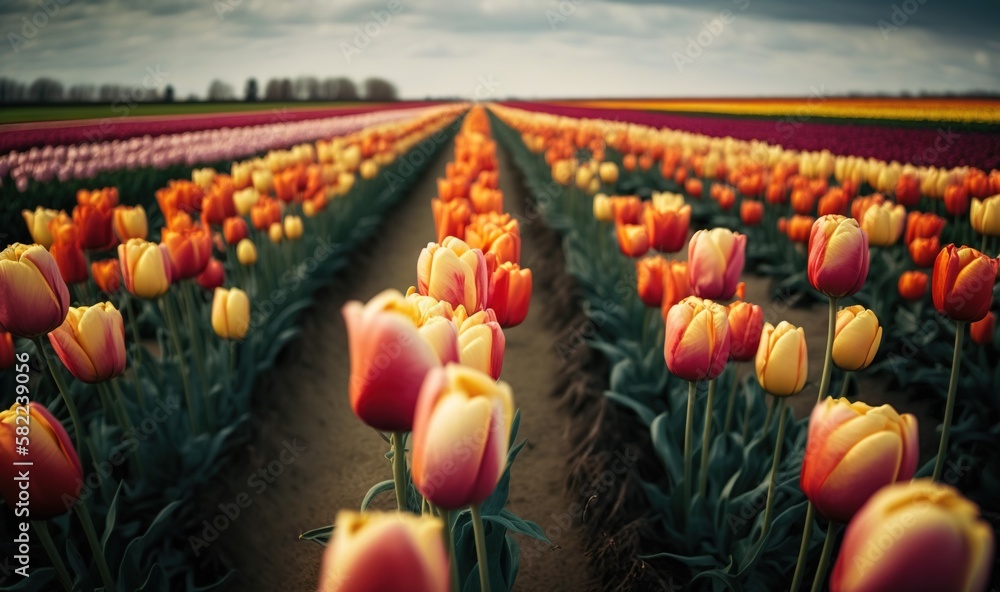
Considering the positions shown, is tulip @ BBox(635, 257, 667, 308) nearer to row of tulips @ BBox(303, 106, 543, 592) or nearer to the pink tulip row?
row of tulips @ BBox(303, 106, 543, 592)

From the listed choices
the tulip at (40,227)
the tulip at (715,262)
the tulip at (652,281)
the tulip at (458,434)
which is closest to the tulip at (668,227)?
the tulip at (652,281)

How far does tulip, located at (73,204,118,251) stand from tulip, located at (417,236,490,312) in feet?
7.69

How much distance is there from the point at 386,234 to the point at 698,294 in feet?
23.5

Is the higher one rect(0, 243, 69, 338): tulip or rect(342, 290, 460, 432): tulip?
rect(342, 290, 460, 432): tulip

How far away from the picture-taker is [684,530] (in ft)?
7.76

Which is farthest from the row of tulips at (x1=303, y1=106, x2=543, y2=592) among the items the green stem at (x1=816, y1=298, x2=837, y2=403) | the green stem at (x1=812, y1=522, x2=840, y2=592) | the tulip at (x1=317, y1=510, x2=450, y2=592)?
the green stem at (x1=816, y1=298, x2=837, y2=403)

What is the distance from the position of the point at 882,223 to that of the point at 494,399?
297 cm

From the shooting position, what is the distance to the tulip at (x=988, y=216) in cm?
312

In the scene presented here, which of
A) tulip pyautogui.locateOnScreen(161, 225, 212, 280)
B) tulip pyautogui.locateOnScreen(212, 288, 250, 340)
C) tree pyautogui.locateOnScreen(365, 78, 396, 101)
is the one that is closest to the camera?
tulip pyautogui.locateOnScreen(161, 225, 212, 280)

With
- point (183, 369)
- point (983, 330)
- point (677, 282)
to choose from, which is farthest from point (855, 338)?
point (183, 369)

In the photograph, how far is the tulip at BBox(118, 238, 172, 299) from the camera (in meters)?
2.41

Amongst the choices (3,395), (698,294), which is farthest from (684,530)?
(3,395)

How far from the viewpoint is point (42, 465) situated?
4.06 feet

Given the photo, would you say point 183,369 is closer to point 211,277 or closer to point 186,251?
point 186,251
